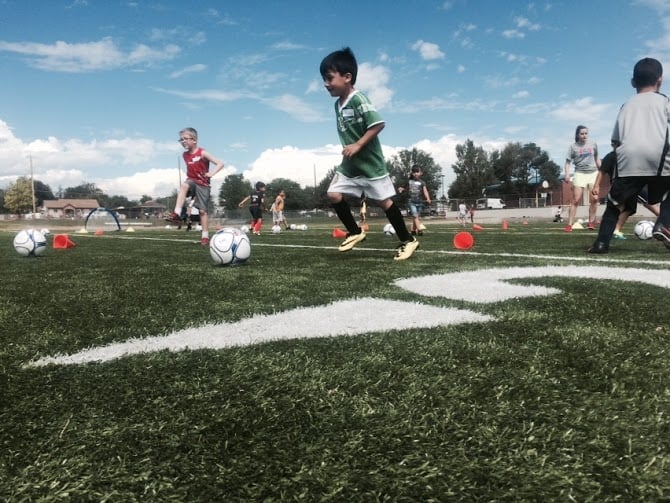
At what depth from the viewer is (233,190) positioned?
12838cm

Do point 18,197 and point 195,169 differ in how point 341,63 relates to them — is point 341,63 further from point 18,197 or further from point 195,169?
point 18,197

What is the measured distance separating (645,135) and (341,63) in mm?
3612

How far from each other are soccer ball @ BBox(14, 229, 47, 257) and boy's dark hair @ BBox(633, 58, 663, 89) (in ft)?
26.5

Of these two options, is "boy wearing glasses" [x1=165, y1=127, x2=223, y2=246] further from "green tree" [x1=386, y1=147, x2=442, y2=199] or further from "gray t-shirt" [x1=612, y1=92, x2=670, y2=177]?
"green tree" [x1=386, y1=147, x2=442, y2=199]

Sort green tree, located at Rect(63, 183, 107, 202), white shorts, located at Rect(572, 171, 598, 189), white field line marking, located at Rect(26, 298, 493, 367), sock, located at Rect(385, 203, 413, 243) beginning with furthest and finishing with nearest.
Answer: green tree, located at Rect(63, 183, 107, 202) → white shorts, located at Rect(572, 171, 598, 189) → sock, located at Rect(385, 203, 413, 243) → white field line marking, located at Rect(26, 298, 493, 367)

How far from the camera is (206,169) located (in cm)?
1009

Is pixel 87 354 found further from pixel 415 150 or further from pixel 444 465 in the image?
pixel 415 150

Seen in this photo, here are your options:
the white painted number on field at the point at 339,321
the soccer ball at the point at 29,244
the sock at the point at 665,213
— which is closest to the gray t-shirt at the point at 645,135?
the sock at the point at 665,213

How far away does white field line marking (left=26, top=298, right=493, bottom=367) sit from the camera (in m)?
2.02

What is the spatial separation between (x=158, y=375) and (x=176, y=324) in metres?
0.84

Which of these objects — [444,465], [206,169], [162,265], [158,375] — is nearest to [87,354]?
[158,375]

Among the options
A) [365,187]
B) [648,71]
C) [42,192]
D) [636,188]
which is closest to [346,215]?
[365,187]

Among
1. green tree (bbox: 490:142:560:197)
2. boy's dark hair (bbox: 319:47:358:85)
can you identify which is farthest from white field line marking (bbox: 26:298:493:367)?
green tree (bbox: 490:142:560:197)

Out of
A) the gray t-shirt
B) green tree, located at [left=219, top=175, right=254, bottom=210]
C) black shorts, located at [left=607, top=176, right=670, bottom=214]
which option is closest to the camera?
the gray t-shirt
